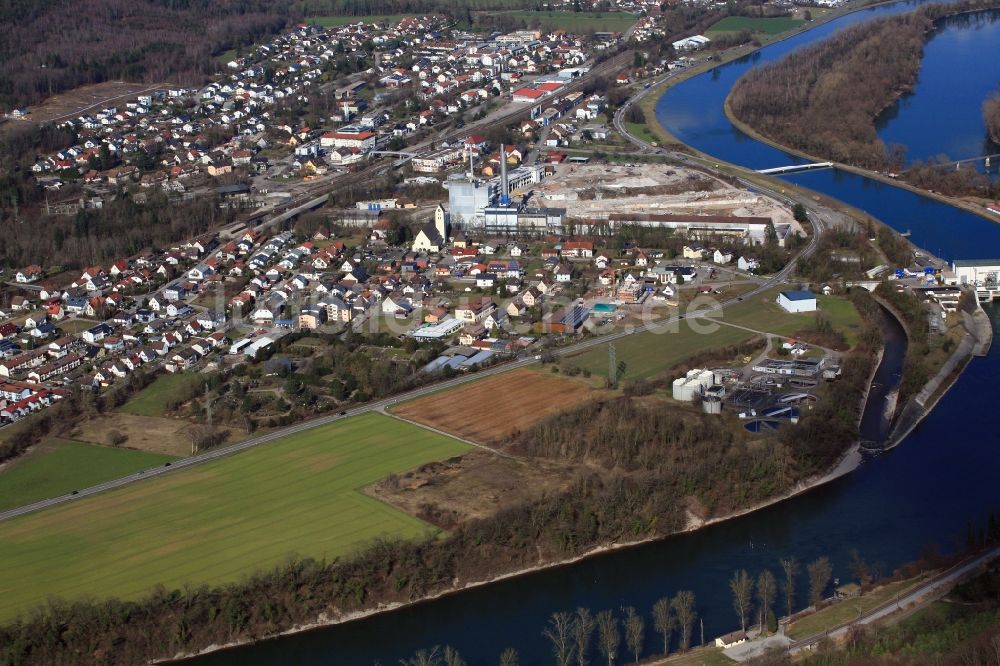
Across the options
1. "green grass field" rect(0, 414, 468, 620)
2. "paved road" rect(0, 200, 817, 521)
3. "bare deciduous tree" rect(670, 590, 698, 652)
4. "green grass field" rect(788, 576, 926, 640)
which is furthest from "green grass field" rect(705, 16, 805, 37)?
"bare deciduous tree" rect(670, 590, 698, 652)

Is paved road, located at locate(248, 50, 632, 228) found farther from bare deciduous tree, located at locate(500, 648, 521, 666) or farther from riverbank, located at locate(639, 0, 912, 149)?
bare deciduous tree, located at locate(500, 648, 521, 666)

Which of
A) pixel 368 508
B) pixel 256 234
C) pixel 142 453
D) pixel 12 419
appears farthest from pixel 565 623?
pixel 256 234

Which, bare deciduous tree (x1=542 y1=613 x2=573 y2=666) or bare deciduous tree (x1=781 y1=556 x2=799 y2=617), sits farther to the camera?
bare deciduous tree (x1=781 y1=556 x2=799 y2=617)

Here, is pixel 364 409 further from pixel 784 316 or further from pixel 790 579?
pixel 784 316

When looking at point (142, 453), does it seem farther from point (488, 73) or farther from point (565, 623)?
point (488, 73)

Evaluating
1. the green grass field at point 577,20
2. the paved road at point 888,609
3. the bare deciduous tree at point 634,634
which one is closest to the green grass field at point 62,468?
the bare deciduous tree at point 634,634

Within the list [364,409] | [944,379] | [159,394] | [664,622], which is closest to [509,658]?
[664,622]
